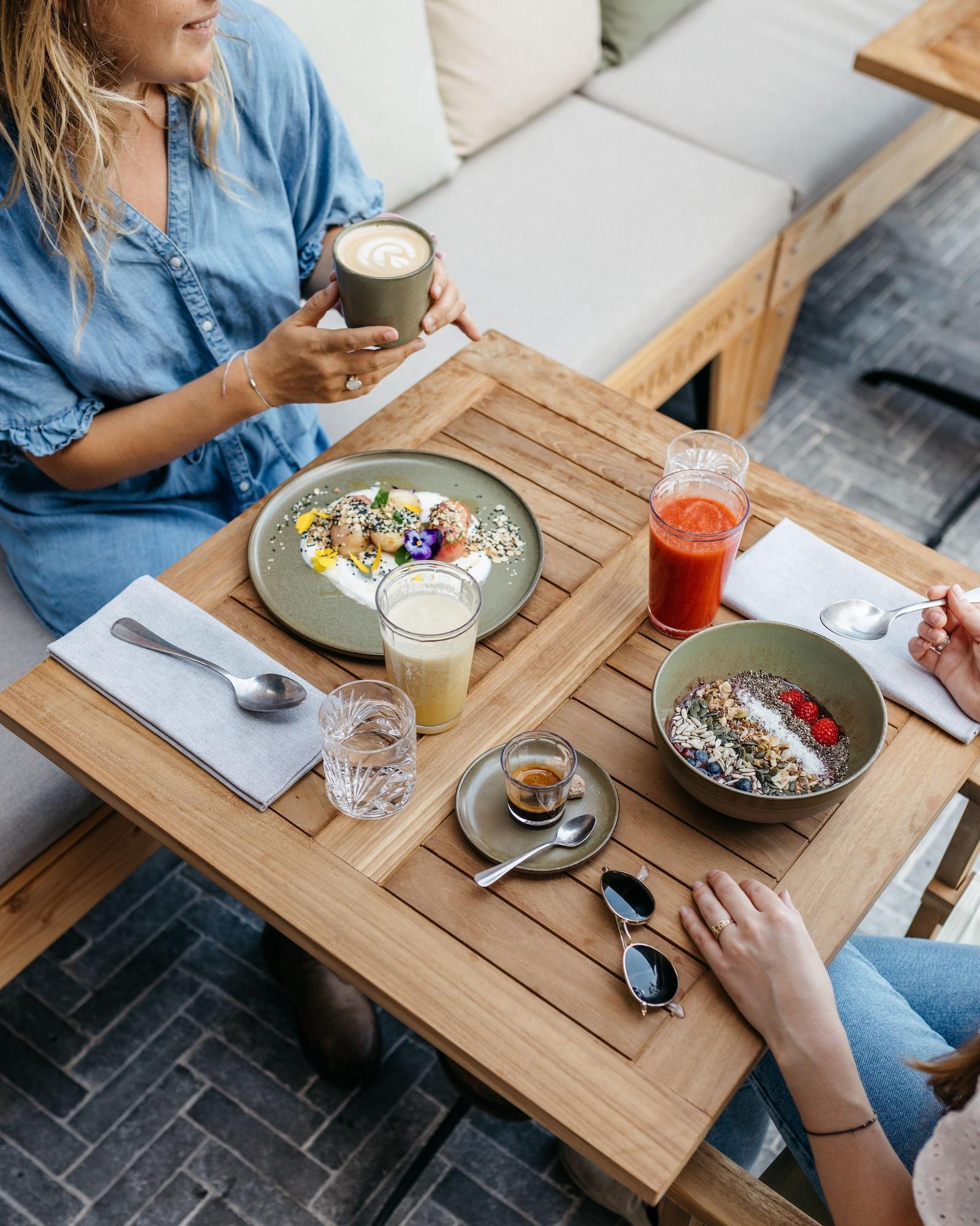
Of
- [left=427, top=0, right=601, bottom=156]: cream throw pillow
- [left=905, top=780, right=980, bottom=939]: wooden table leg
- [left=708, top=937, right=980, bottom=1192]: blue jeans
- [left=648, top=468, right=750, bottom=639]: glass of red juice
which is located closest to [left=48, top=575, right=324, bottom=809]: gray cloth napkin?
[left=648, top=468, right=750, bottom=639]: glass of red juice

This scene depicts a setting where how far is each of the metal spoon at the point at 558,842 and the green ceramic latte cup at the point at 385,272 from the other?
64 centimetres

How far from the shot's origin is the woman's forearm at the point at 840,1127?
3.62 ft

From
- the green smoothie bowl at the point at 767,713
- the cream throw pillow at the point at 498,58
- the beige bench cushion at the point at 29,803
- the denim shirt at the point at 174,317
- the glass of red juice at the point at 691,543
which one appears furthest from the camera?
the cream throw pillow at the point at 498,58

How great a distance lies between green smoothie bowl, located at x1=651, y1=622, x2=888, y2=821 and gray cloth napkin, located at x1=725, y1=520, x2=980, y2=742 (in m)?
0.06

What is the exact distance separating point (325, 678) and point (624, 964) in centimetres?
49

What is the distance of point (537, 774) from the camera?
1286mm

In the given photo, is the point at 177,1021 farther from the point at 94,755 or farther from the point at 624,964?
the point at 624,964

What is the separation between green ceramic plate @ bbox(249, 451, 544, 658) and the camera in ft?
4.73

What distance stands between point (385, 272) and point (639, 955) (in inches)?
33.1

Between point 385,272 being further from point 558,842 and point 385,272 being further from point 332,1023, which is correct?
point 332,1023

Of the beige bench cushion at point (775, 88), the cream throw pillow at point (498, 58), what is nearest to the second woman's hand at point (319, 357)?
the cream throw pillow at point (498, 58)

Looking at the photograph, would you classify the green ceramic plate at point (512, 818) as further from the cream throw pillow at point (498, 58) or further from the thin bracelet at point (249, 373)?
the cream throw pillow at point (498, 58)

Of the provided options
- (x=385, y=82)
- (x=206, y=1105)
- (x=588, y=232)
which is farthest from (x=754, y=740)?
(x=385, y=82)

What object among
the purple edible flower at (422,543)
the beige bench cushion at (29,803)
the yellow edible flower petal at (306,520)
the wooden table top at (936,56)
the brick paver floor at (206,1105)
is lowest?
the brick paver floor at (206,1105)
